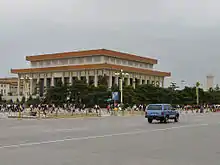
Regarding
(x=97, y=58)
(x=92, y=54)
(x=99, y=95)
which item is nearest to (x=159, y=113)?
(x=99, y=95)

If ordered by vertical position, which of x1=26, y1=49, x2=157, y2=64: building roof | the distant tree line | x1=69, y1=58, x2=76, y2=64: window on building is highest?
x1=26, y1=49, x2=157, y2=64: building roof

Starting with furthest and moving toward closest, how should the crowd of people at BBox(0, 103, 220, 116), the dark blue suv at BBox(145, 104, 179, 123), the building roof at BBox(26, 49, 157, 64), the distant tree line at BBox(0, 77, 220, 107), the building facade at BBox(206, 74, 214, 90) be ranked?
the building facade at BBox(206, 74, 214, 90), the building roof at BBox(26, 49, 157, 64), the distant tree line at BBox(0, 77, 220, 107), the crowd of people at BBox(0, 103, 220, 116), the dark blue suv at BBox(145, 104, 179, 123)

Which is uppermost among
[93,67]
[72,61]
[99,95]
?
[72,61]

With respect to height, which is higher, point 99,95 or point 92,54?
point 92,54

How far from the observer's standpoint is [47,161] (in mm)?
10828

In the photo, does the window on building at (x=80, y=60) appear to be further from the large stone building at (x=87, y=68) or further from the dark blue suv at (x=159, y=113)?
the dark blue suv at (x=159, y=113)

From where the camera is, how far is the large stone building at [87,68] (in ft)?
414

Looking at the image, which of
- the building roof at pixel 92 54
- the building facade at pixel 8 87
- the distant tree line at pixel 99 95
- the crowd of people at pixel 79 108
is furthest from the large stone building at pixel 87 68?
the crowd of people at pixel 79 108

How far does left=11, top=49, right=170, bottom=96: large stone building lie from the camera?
126 m

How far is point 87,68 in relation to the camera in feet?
414

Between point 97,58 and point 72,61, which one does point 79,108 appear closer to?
point 97,58

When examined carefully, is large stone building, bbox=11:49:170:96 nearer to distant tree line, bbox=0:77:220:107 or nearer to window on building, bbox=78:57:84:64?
window on building, bbox=78:57:84:64

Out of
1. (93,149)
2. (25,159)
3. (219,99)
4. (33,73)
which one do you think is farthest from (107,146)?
(33,73)

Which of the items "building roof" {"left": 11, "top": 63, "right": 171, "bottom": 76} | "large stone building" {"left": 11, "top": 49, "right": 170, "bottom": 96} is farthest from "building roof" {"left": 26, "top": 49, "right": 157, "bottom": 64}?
"building roof" {"left": 11, "top": 63, "right": 171, "bottom": 76}
